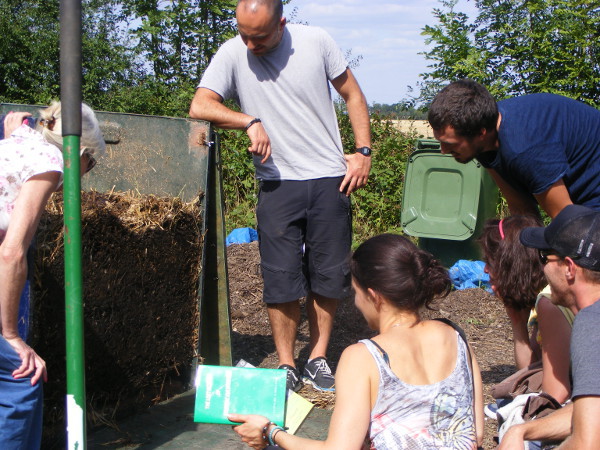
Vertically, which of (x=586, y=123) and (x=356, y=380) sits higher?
(x=586, y=123)

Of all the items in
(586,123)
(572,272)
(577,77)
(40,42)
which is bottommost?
(572,272)

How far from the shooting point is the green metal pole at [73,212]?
5.68ft

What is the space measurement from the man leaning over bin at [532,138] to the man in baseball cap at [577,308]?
824 millimetres

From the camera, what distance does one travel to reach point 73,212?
1812 mm

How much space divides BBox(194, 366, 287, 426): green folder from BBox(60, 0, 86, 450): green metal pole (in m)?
0.55

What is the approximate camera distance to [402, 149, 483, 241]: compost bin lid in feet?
22.6

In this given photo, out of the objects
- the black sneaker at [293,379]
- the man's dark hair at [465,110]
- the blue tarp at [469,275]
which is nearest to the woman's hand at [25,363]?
the black sneaker at [293,379]

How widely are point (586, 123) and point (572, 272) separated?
140 centimetres

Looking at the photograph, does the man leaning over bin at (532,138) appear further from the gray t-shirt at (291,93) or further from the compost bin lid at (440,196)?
the compost bin lid at (440,196)

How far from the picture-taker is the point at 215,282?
4.27 metres

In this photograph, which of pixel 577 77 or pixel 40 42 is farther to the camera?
pixel 40 42

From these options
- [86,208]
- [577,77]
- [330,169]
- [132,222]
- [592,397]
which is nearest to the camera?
→ [592,397]

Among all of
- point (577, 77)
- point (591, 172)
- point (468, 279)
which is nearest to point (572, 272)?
point (591, 172)

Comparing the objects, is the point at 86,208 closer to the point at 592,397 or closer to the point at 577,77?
the point at 592,397
